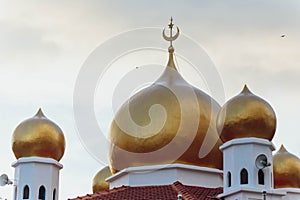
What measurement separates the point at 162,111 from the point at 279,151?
18.5 ft

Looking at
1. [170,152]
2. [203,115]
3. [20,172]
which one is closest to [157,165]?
[170,152]

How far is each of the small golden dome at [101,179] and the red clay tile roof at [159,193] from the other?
516 centimetres

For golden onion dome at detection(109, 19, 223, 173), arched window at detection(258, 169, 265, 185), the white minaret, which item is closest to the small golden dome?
golden onion dome at detection(109, 19, 223, 173)

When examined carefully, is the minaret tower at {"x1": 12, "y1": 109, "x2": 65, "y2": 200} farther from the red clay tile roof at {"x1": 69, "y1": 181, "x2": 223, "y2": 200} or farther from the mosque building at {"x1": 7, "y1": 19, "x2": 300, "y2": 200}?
the red clay tile roof at {"x1": 69, "y1": 181, "x2": 223, "y2": 200}

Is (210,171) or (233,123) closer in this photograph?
(233,123)

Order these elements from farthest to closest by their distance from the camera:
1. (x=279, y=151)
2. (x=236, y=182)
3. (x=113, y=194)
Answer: (x=279, y=151) → (x=113, y=194) → (x=236, y=182)

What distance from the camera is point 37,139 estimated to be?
28938 mm

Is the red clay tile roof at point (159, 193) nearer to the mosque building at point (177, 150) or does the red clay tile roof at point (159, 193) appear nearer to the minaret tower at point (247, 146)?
the mosque building at point (177, 150)

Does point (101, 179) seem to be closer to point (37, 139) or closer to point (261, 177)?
point (37, 139)

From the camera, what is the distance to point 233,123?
25484 millimetres

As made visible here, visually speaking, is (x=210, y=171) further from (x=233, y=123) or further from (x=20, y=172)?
(x=20, y=172)

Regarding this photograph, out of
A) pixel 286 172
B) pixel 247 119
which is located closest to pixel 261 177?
pixel 247 119

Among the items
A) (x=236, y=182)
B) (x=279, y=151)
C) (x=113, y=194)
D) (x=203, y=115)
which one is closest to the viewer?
(x=236, y=182)

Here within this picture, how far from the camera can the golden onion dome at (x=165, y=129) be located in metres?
27.8
